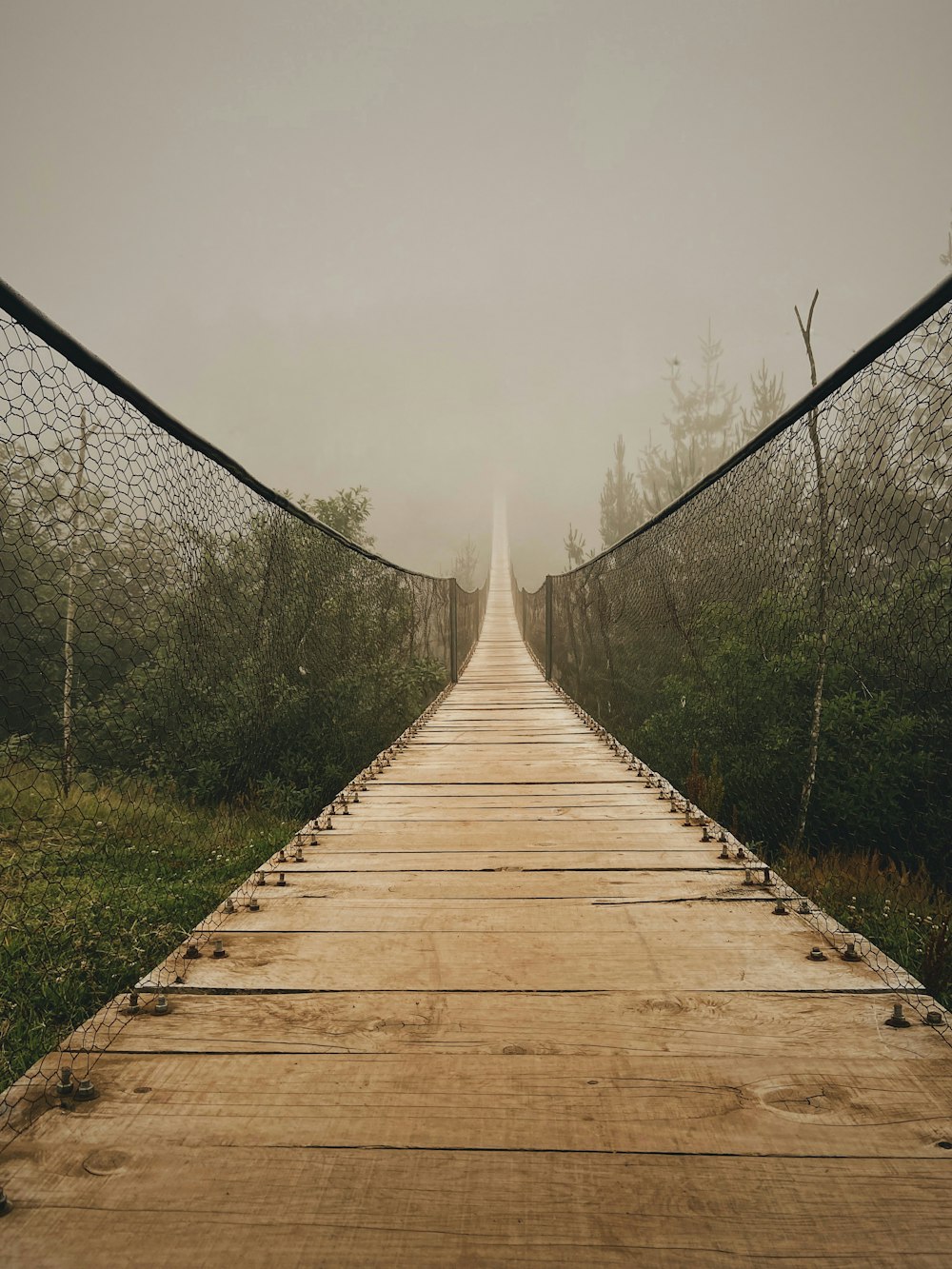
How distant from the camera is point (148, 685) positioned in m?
3.35

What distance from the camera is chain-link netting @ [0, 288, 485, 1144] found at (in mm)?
1243

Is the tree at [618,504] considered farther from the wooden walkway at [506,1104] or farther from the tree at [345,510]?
the wooden walkway at [506,1104]

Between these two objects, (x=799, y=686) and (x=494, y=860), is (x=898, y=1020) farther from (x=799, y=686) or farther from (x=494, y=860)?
(x=799, y=686)

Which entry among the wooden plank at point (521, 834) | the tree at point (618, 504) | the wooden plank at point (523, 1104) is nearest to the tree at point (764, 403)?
the tree at point (618, 504)

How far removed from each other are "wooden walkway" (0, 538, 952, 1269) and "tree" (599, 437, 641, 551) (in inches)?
656

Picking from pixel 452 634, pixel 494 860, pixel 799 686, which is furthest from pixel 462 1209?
pixel 452 634

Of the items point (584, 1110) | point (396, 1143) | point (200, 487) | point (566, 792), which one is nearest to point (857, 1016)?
point (584, 1110)

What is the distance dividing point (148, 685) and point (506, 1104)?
→ 3034mm

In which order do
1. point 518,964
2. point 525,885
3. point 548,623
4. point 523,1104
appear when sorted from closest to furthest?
point 523,1104 < point 518,964 < point 525,885 < point 548,623

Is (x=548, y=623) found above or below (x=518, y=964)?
above

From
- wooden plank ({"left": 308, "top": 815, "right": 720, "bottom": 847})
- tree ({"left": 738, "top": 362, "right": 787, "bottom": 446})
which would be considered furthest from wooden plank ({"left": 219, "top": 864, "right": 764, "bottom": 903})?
tree ({"left": 738, "top": 362, "right": 787, "bottom": 446})

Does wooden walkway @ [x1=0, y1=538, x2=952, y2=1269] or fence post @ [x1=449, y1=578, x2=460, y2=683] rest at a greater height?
fence post @ [x1=449, y1=578, x2=460, y2=683]

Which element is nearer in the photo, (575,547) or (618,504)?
(575,547)

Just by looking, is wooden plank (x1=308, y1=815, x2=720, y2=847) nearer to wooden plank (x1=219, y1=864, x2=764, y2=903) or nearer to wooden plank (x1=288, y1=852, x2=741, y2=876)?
wooden plank (x1=288, y1=852, x2=741, y2=876)
